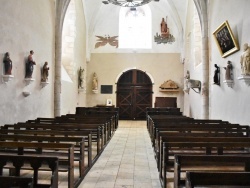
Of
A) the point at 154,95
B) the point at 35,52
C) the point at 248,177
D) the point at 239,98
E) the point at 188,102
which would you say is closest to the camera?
the point at 248,177

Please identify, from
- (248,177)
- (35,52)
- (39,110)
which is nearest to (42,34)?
(35,52)

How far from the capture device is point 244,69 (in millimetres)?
6367

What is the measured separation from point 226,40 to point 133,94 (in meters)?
10.4

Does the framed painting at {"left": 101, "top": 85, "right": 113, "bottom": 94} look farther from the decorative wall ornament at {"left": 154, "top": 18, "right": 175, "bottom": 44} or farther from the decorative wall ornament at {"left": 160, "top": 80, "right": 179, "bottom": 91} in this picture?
the decorative wall ornament at {"left": 154, "top": 18, "right": 175, "bottom": 44}

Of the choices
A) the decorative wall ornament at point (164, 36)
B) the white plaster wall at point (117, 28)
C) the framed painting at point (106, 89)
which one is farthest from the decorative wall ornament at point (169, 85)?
the framed painting at point (106, 89)

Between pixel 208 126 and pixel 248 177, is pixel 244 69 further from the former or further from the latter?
pixel 248 177

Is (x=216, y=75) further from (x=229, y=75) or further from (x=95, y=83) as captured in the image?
(x=95, y=83)

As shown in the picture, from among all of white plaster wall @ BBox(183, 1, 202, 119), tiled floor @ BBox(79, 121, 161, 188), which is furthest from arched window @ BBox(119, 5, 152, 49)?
tiled floor @ BBox(79, 121, 161, 188)

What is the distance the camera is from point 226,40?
7.96 meters

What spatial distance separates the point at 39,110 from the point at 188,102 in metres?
8.62

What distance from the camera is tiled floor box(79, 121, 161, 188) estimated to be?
4.41 metres

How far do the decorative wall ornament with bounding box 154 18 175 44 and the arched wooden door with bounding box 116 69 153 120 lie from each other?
2175 millimetres

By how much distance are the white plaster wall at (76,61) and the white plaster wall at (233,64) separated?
611 cm

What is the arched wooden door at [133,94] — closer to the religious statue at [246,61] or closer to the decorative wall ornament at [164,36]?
the decorative wall ornament at [164,36]
